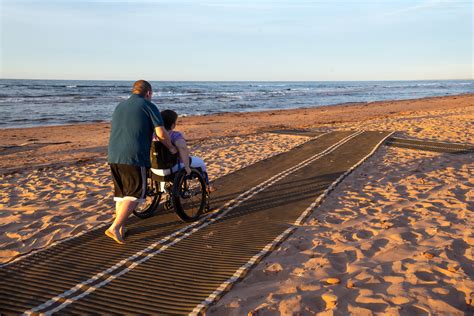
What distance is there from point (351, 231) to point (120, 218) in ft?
9.19

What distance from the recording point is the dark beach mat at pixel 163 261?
3.31 meters

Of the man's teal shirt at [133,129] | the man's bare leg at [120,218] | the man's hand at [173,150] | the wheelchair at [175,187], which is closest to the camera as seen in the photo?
the man's teal shirt at [133,129]

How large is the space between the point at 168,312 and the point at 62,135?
1579 centimetres

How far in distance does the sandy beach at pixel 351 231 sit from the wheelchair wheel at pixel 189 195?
1302 millimetres

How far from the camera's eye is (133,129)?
13.8 feet

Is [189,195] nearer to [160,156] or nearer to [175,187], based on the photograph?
[175,187]

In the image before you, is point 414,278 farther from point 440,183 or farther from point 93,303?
point 440,183

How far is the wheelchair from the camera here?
15.8 feet

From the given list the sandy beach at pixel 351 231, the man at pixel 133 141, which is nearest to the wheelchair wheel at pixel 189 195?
the man at pixel 133 141

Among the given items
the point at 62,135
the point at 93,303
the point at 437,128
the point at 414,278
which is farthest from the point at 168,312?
the point at 62,135

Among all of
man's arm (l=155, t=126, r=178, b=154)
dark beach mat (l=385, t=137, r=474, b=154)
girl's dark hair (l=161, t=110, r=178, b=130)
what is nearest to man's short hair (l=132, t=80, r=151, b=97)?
man's arm (l=155, t=126, r=178, b=154)

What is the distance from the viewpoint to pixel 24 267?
395cm

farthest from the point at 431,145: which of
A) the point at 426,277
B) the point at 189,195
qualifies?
the point at 189,195

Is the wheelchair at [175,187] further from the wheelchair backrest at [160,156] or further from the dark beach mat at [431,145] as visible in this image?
the dark beach mat at [431,145]
